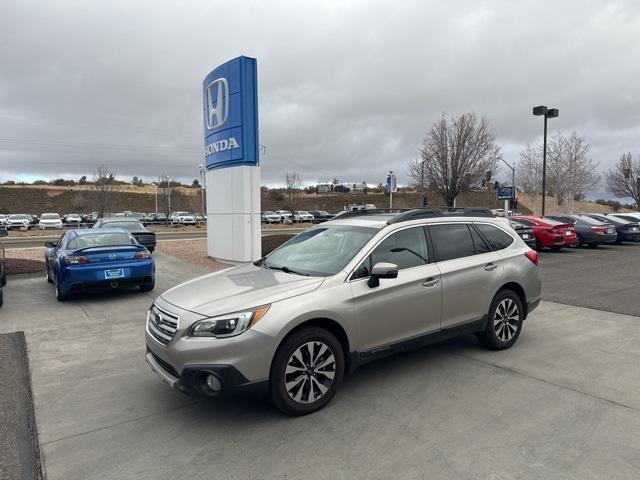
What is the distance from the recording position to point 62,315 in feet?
24.3

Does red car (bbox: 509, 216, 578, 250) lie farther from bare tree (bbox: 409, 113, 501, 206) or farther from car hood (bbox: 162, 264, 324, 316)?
car hood (bbox: 162, 264, 324, 316)

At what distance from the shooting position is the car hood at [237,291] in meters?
3.60

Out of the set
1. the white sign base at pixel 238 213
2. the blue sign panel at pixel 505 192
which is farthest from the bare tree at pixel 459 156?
the white sign base at pixel 238 213

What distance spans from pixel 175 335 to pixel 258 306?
73 centimetres

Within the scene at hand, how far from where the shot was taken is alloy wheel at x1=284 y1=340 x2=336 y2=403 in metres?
3.63

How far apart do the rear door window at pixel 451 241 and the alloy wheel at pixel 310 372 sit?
5.67ft

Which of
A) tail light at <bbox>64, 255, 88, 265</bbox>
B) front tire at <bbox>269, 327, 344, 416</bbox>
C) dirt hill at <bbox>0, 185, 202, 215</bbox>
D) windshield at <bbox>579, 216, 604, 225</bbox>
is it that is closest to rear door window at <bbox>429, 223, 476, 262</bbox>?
front tire at <bbox>269, 327, 344, 416</bbox>

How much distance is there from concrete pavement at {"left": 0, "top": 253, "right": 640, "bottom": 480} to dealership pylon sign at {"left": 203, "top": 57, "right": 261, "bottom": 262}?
8.88 meters

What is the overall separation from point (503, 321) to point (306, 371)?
2.81 meters

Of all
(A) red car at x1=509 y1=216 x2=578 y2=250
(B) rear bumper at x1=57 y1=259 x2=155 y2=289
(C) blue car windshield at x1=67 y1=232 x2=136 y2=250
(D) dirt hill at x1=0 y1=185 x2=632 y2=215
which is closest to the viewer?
(B) rear bumper at x1=57 y1=259 x2=155 y2=289

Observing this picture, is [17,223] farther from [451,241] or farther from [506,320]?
[506,320]

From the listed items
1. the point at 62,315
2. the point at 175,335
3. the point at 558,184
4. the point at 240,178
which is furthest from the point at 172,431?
the point at 558,184

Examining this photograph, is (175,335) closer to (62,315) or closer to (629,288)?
(62,315)

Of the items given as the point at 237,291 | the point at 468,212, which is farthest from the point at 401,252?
the point at 237,291
